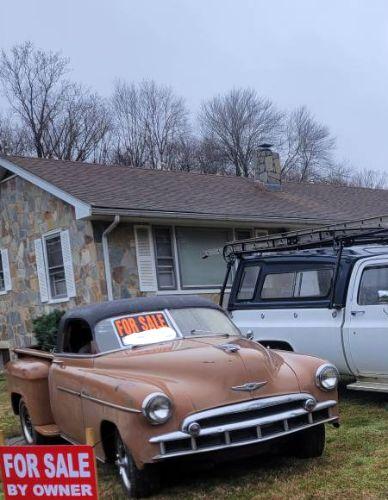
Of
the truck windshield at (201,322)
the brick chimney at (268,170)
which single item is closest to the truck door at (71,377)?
the truck windshield at (201,322)

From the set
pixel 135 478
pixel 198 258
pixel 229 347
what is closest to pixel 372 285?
pixel 229 347

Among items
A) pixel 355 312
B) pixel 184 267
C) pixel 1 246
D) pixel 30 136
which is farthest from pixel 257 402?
pixel 30 136

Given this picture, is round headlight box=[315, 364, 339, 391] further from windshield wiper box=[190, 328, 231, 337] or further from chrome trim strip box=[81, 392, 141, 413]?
chrome trim strip box=[81, 392, 141, 413]

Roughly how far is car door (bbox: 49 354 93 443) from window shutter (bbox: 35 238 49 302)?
8441 mm

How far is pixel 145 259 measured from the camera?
545 inches

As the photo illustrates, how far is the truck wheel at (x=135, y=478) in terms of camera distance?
→ 16.6 ft

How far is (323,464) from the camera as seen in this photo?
5.62 m

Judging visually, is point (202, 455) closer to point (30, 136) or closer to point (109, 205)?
point (109, 205)

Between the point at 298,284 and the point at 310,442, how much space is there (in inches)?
128

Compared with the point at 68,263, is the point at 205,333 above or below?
below

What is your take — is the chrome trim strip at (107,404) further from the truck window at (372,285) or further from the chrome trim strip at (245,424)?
the truck window at (372,285)

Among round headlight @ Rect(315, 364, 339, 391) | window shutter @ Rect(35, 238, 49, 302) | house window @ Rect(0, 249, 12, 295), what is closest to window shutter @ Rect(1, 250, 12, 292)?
house window @ Rect(0, 249, 12, 295)

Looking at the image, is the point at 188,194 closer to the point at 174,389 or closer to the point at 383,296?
the point at 383,296

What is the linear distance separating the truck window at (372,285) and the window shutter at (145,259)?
6.54 metres
